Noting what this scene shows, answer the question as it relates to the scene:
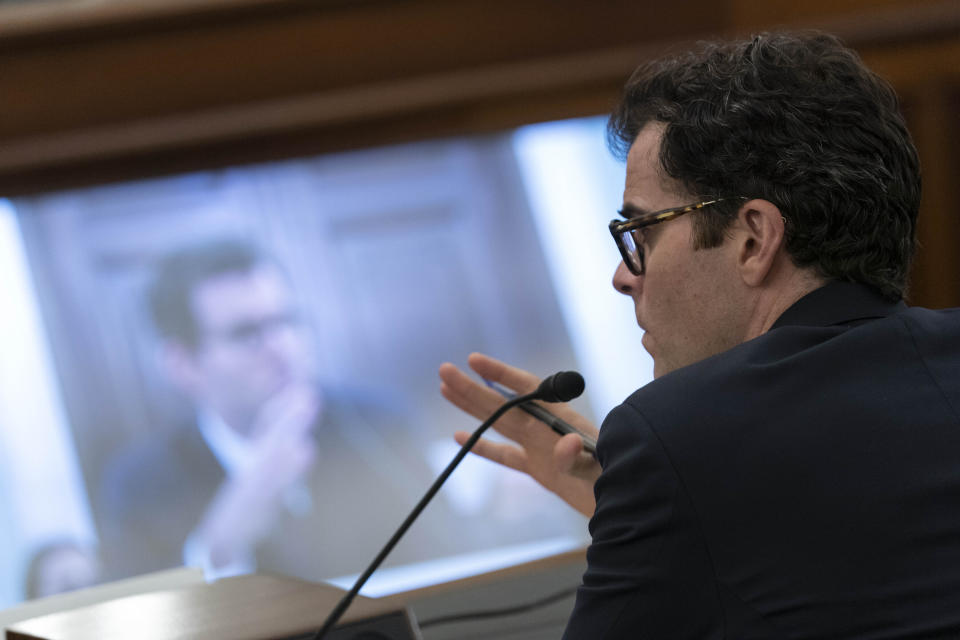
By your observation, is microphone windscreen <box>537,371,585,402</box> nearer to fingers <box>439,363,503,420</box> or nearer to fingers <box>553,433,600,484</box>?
fingers <box>553,433,600,484</box>

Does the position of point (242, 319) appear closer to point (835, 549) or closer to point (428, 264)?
point (428, 264)

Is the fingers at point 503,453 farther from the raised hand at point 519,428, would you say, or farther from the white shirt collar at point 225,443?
the white shirt collar at point 225,443

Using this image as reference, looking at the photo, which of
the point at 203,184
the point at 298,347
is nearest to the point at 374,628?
the point at 298,347

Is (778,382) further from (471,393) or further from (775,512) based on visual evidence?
(471,393)

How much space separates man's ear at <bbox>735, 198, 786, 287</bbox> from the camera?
90cm

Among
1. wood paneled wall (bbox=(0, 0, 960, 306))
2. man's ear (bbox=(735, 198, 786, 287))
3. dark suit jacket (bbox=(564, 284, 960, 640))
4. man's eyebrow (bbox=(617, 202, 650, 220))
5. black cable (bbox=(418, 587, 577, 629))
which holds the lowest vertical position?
black cable (bbox=(418, 587, 577, 629))

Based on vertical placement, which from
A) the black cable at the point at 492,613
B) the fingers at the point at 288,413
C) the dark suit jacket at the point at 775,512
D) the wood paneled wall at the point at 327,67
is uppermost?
the wood paneled wall at the point at 327,67

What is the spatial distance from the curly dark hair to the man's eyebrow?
0.15 feet

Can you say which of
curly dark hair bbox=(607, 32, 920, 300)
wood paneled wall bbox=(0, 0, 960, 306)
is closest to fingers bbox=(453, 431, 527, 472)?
curly dark hair bbox=(607, 32, 920, 300)

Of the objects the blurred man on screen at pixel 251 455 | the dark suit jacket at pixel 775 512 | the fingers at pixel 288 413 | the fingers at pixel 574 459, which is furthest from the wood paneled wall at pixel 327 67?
the dark suit jacket at pixel 775 512

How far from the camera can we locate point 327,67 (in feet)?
8.20

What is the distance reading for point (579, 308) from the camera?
2.55 meters

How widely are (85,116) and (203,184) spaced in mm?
311

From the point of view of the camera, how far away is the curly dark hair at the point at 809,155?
2.95 ft
